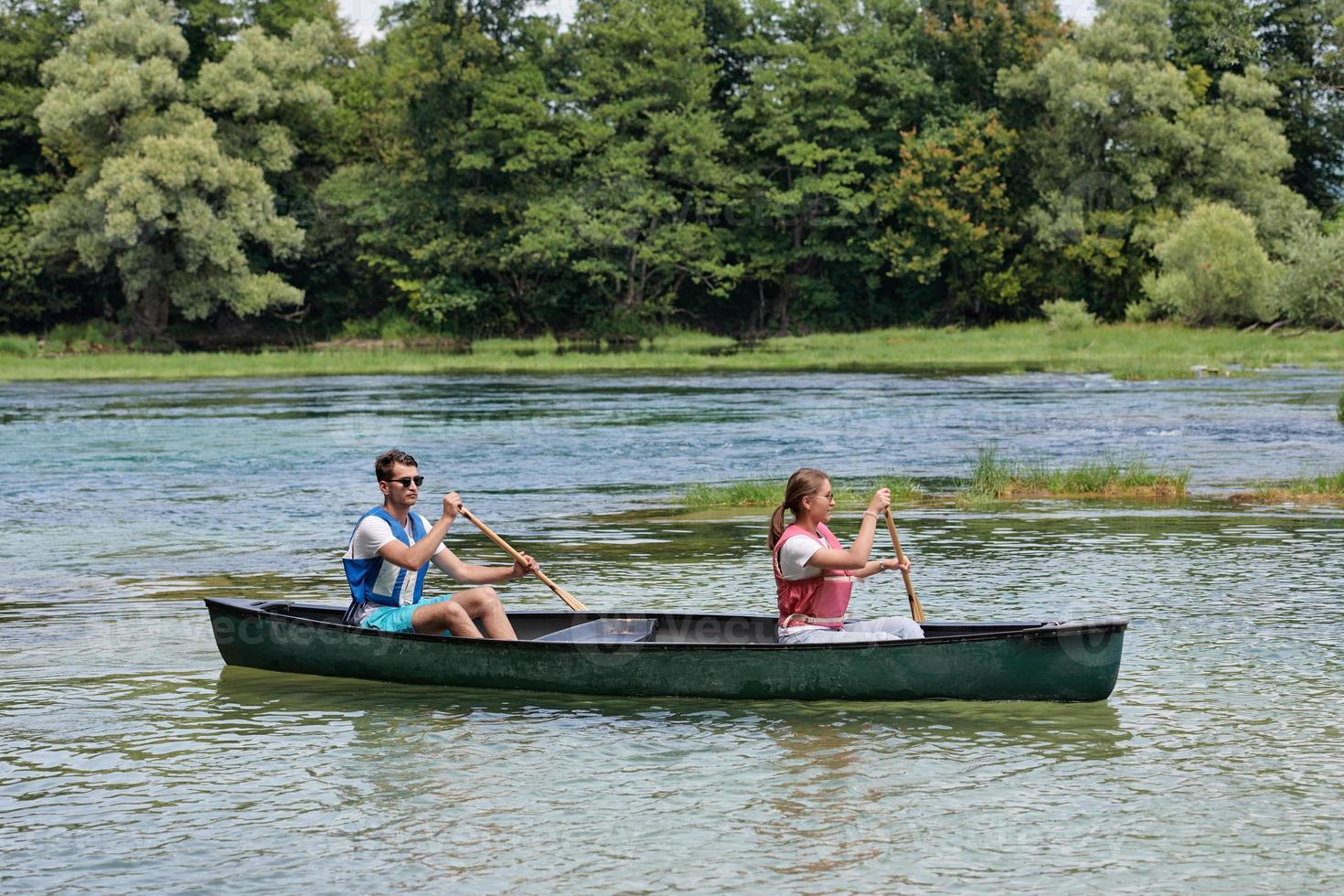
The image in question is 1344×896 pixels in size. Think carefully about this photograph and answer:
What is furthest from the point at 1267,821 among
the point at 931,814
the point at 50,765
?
the point at 50,765

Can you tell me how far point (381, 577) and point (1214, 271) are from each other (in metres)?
42.6

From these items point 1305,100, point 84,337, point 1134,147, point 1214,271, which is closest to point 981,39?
point 1134,147

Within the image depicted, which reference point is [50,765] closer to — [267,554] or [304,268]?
[267,554]

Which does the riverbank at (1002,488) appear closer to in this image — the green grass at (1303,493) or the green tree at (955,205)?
the green grass at (1303,493)

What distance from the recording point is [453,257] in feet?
191

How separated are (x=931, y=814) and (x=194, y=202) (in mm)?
47434

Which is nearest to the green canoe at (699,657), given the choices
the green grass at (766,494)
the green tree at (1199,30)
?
the green grass at (766,494)

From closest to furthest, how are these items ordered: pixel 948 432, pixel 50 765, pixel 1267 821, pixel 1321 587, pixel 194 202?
1. pixel 1267 821
2. pixel 50 765
3. pixel 1321 587
4. pixel 948 432
5. pixel 194 202

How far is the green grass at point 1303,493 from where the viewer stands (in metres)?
18.4

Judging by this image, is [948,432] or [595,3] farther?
[595,3]

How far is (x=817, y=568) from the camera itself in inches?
376

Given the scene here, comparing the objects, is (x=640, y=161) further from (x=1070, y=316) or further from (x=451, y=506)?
(x=451, y=506)

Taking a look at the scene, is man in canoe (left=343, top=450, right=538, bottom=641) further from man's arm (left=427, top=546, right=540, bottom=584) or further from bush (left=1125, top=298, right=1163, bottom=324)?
bush (left=1125, top=298, right=1163, bottom=324)

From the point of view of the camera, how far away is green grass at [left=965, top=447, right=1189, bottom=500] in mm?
19219
